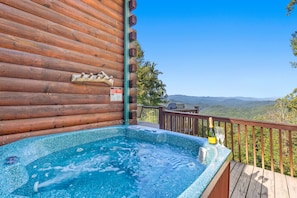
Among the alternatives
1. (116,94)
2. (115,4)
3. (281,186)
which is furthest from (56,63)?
(281,186)

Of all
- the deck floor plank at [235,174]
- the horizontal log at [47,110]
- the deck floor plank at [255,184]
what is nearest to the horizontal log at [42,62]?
the horizontal log at [47,110]

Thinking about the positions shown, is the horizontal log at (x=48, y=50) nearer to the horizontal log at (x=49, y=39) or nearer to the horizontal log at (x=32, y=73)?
the horizontal log at (x=49, y=39)

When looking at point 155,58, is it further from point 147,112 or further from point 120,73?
point 120,73

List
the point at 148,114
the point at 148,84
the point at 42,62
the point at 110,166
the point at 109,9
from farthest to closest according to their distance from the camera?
the point at 148,84
the point at 148,114
the point at 109,9
the point at 42,62
the point at 110,166

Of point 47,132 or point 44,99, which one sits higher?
point 44,99

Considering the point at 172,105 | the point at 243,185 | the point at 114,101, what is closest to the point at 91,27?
the point at 114,101

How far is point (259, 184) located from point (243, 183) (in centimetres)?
18

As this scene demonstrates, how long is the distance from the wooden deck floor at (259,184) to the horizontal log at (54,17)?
3.11 meters

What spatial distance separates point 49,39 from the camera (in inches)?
86.2

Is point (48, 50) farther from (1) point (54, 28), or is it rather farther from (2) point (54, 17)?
(2) point (54, 17)

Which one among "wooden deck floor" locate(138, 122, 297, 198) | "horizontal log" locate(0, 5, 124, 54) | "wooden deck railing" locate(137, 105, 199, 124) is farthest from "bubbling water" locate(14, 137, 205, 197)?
"wooden deck railing" locate(137, 105, 199, 124)

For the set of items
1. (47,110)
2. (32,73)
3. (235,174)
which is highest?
(32,73)

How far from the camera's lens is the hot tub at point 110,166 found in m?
1.20

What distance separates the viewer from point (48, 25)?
2.18 metres
